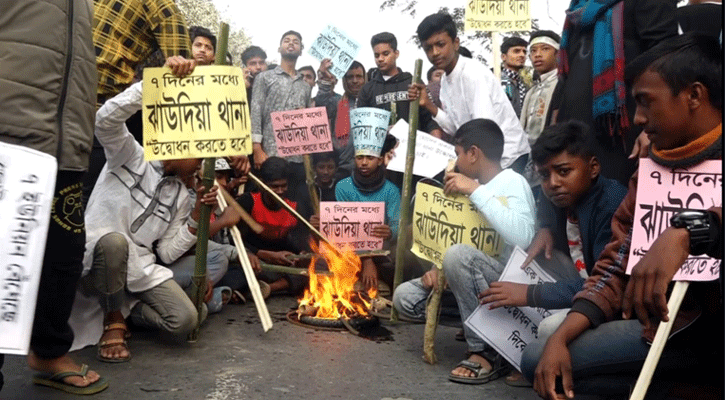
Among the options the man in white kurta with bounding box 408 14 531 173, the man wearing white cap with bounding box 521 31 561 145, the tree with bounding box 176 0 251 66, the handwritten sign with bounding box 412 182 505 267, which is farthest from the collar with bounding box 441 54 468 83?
the tree with bounding box 176 0 251 66

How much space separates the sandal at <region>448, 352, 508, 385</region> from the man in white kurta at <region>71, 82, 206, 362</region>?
154cm

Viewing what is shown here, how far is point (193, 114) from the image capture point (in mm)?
4047

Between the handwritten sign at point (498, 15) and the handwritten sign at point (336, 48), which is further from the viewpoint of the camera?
the handwritten sign at point (336, 48)

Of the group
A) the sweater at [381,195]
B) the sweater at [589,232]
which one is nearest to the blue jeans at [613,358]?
the sweater at [589,232]

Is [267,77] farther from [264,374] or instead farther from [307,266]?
[264,374]

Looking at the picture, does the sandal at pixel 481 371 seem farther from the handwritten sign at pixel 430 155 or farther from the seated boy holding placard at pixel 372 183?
the seated boy holding placard at pixel 372 183

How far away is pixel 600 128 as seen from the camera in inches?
160

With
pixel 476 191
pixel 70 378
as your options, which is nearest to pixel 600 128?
pixel 476 191

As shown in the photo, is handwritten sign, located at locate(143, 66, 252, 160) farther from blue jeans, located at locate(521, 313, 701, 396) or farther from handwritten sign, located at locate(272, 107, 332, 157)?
handwritten sign, located at locate(272, 107, 332, 157)

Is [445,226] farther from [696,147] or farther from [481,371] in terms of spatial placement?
[696,147]

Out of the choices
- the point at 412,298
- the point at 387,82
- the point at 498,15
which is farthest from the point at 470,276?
the point at 498,15

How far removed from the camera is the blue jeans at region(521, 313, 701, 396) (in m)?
2.62

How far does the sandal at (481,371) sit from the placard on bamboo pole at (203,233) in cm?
154

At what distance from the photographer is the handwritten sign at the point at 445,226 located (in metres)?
4.14
